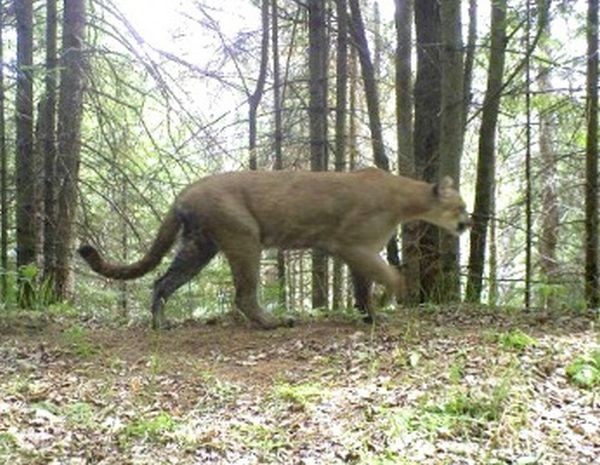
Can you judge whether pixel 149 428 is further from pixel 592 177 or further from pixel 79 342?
pixel 592 177

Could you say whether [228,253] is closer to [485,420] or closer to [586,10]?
[485,420]

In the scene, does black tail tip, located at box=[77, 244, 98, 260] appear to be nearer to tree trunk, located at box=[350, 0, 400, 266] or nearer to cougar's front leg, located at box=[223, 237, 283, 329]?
cougar's front leg, located at box=[223, 237, 283, 329]

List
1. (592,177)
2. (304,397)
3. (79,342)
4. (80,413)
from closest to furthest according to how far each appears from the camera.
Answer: (80,413) < (304,397) < (79,342) < (592,177)

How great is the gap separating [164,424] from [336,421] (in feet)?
3.35

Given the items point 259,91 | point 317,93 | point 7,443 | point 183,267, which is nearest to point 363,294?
point 183,267

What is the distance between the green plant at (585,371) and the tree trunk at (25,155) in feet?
26.0

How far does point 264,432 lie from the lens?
486 centimetres

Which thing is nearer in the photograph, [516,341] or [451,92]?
[516,341]

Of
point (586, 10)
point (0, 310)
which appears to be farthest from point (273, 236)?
point (586, 10)

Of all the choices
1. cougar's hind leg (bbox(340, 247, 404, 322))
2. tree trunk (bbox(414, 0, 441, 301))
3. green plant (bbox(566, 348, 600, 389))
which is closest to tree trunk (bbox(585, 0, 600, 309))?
tree trunk (bbox(414, 0, 441, 301))

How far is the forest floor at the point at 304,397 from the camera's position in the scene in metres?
4.62

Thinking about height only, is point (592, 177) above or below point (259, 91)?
below

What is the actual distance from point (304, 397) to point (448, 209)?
13.1 ft

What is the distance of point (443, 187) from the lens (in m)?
8.71
